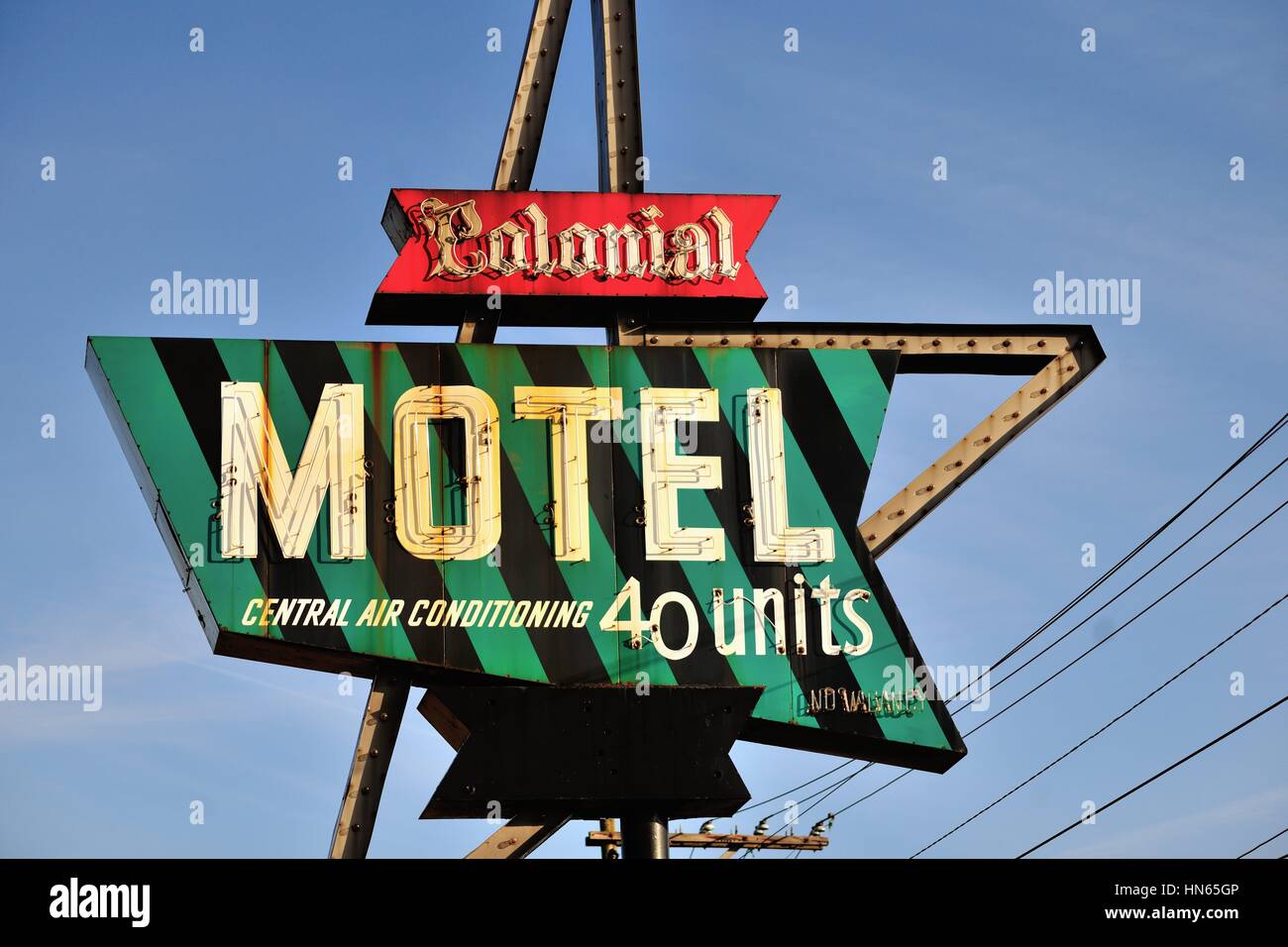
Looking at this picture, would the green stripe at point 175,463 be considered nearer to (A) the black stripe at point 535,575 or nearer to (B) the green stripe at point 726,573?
(A) the black stripe at point 535,575

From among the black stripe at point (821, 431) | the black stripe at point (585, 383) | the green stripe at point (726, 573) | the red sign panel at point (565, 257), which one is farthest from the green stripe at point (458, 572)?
the black stripe at point (821, 431)

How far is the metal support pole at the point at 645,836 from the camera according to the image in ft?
55.4

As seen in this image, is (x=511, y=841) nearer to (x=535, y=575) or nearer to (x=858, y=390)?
(x=535, y=575)

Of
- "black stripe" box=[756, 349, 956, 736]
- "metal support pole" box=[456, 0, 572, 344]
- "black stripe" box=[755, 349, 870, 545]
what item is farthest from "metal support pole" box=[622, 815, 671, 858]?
"metal support pole" box=[456, 0, 572, 344]

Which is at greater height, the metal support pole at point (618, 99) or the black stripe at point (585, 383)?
the metal support pole at point (618, 99)

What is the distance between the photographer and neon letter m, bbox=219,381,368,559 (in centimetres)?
1728

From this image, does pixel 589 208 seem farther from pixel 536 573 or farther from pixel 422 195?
pixel 536 573

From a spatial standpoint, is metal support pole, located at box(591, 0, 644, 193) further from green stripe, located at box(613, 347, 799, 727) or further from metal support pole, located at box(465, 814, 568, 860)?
metal support pole, located at box(465, 814, 568, 860)

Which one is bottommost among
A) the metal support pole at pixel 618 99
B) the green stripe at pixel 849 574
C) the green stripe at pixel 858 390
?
the green stripe at pixel 849 574

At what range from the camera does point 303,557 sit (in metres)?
17.2

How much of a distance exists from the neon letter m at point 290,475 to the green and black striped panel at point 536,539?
0.09m

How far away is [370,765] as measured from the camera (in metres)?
17.0
